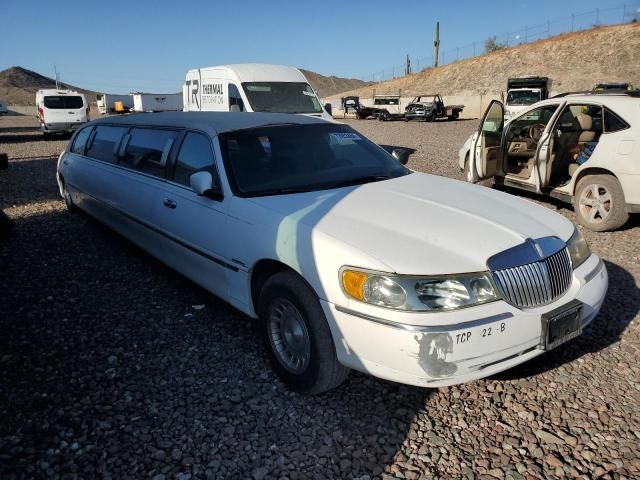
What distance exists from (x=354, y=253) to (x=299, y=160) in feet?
4.83

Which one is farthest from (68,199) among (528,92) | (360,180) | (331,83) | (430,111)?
(331,83)

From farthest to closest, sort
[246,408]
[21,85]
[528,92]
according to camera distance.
Answer: [21,85]
[528,92]
[246,408]

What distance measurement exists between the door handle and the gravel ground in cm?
84

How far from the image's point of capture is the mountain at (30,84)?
94.6 meters

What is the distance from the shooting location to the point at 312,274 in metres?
2.64

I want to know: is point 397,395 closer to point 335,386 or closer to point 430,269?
point 335,386

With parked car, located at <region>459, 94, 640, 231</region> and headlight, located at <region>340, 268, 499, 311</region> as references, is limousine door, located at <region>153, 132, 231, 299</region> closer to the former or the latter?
headlight, located at <region>340, 268, 499, 311</region>

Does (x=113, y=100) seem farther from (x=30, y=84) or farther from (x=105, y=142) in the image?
(x=30, y=84)

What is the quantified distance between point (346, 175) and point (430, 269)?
152cm

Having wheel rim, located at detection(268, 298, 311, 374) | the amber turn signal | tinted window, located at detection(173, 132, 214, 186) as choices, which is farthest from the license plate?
tinted window, located at detection(173, 132, 214, 186)

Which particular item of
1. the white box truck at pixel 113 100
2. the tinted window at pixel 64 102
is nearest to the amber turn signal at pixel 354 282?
the tinted window at pixel 64 102

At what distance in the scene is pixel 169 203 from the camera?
13.2 feet

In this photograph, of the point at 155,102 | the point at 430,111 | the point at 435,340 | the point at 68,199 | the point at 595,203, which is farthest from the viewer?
the point at 155,102

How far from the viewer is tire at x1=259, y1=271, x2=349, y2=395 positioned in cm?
267
